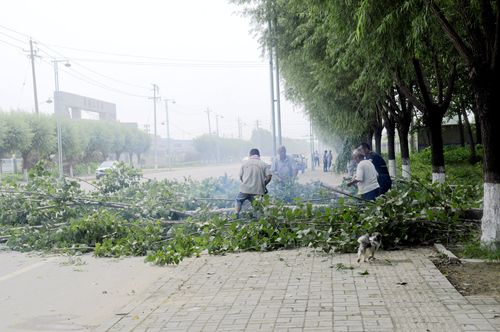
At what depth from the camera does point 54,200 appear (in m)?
11.1

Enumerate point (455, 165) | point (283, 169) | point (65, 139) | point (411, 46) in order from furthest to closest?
1. point (65, 139)
2. point (455, 165)
3. point (283, 169)
4. point (411, 46)

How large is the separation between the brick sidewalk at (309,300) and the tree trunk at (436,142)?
229 inches

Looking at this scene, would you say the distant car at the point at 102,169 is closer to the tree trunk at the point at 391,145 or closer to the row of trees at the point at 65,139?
the row of trees at the point at 65,139

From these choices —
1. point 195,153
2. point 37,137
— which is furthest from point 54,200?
point 195,153

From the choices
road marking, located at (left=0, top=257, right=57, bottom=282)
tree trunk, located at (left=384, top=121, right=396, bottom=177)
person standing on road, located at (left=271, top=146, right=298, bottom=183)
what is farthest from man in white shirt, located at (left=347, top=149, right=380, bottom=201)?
tree trunk, located at (left=384, top=121, right=396, bottom=177)

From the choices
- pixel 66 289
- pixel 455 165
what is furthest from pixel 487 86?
pixel 455 165

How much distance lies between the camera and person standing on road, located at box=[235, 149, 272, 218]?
1062cm

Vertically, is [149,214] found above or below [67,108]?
below

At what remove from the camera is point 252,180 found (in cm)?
1066

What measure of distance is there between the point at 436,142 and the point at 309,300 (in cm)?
880

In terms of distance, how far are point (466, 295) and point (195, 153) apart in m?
99.4

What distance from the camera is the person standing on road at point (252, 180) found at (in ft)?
34.8

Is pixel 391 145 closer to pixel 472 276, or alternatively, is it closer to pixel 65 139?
pixel 472 276

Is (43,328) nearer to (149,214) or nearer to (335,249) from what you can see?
(335,249)
